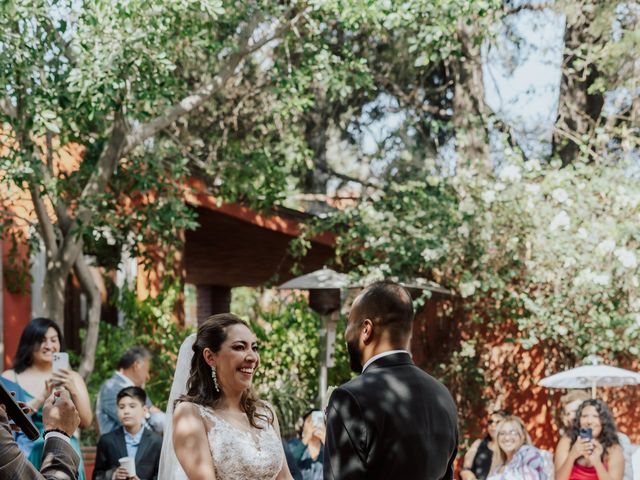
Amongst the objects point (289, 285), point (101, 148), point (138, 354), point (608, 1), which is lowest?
point (138, 354)

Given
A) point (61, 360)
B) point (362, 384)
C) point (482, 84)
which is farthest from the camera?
point (482, 84)

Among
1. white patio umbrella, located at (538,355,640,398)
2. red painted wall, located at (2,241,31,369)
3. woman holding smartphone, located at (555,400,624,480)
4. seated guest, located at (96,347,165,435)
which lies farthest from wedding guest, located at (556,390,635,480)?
red painted wall, located at (2,241,31,369)

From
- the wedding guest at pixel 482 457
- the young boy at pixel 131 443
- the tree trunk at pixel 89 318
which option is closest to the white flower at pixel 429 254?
the wedding guest at pixel 482 457

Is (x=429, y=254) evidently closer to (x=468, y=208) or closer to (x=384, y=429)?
(x=468, y=208)

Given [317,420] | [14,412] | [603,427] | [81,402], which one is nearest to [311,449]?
[317,420]

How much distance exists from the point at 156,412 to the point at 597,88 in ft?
26.0

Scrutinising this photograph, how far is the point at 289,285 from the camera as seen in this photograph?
36.0ft

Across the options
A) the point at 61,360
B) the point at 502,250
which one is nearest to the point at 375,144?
the point at 502,250

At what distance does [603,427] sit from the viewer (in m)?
8.48

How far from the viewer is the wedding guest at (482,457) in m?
9.44

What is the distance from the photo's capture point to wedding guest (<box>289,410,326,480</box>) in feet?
29.0

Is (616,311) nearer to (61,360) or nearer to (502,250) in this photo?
(502,250)

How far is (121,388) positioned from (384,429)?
5.01 m

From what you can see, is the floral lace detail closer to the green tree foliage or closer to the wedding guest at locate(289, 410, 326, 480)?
the wedding guest at locate(289, 410, 326, 480)
